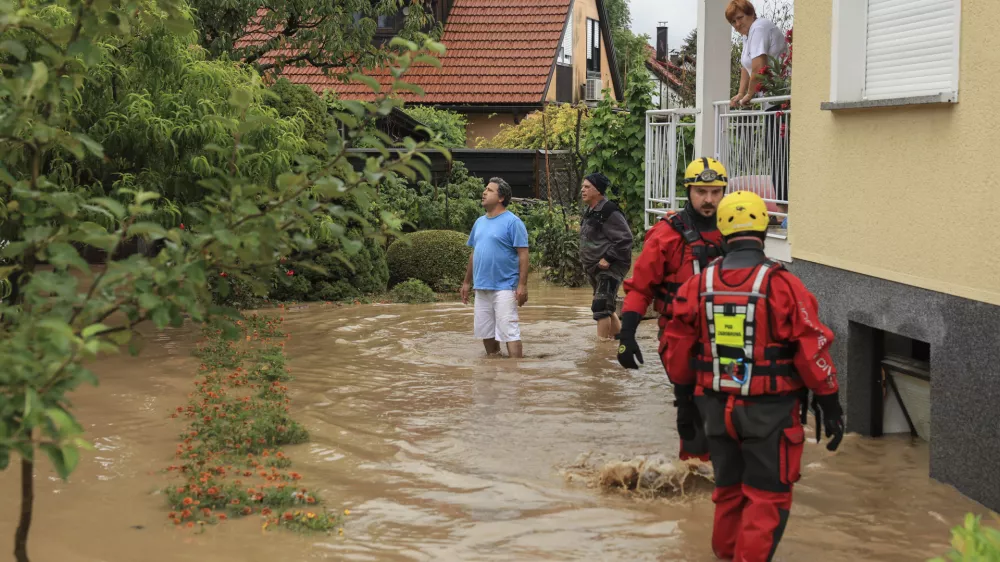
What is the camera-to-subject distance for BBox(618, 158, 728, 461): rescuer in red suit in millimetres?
7203

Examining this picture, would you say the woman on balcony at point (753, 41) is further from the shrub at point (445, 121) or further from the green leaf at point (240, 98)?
the shrub at point (445, 121)

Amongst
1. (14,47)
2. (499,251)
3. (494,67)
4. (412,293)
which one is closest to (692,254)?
(14,47)

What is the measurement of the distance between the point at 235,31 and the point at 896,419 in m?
11.9

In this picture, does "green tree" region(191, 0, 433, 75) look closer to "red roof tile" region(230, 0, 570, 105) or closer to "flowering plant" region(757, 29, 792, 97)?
"flowering plant" region(757, 29, 792, 97)

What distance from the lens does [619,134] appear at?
2091 centimetres

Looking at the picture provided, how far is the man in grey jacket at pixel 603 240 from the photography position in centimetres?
1246

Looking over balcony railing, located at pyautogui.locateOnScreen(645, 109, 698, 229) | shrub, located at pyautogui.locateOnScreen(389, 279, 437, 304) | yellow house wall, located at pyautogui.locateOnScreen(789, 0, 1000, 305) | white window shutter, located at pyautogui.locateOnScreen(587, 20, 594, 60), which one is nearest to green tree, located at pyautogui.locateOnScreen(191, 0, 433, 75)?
shrub, located at pyautogui.locateOnScreen(389, 279, 437, 304)

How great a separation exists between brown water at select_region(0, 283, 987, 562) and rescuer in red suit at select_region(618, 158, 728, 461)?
0.89 m

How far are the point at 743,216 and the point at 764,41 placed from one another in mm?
5734

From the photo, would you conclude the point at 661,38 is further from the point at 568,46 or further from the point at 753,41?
the point at 753,41

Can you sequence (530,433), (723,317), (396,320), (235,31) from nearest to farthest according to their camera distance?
1. (723,317)
2. (530,433)
3. (396,320)
4. (235,31)

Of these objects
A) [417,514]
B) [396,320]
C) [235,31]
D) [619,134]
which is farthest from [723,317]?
[619,134]

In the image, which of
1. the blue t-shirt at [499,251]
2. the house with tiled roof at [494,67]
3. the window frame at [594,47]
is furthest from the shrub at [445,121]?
the blue t-shirt at [499,251]

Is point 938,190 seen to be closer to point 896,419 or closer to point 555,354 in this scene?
point 896,419
